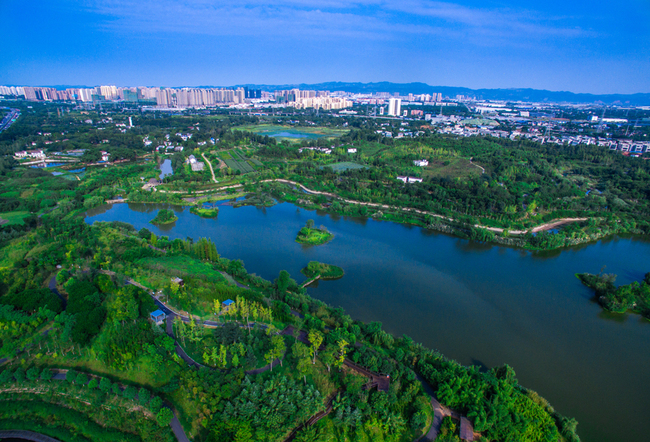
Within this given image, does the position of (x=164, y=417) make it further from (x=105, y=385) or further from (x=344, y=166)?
(x=344, y=166)

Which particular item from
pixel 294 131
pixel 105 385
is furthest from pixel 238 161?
pixel 105 385

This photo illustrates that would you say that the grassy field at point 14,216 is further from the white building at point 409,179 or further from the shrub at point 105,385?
the white building at point 409,179

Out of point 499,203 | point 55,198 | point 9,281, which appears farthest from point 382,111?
point 9,281

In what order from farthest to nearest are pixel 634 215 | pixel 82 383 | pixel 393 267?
pixel 634 215 → pixel 393 267 → pixel 82 383

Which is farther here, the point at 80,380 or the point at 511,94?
the point at 511,94

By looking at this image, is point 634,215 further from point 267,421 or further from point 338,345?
point 267,421

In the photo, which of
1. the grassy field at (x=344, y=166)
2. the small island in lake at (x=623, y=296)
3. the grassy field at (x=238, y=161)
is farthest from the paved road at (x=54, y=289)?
the grassy field at (x=344, y=166)

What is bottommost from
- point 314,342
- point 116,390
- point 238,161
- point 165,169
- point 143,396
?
point 116,390
